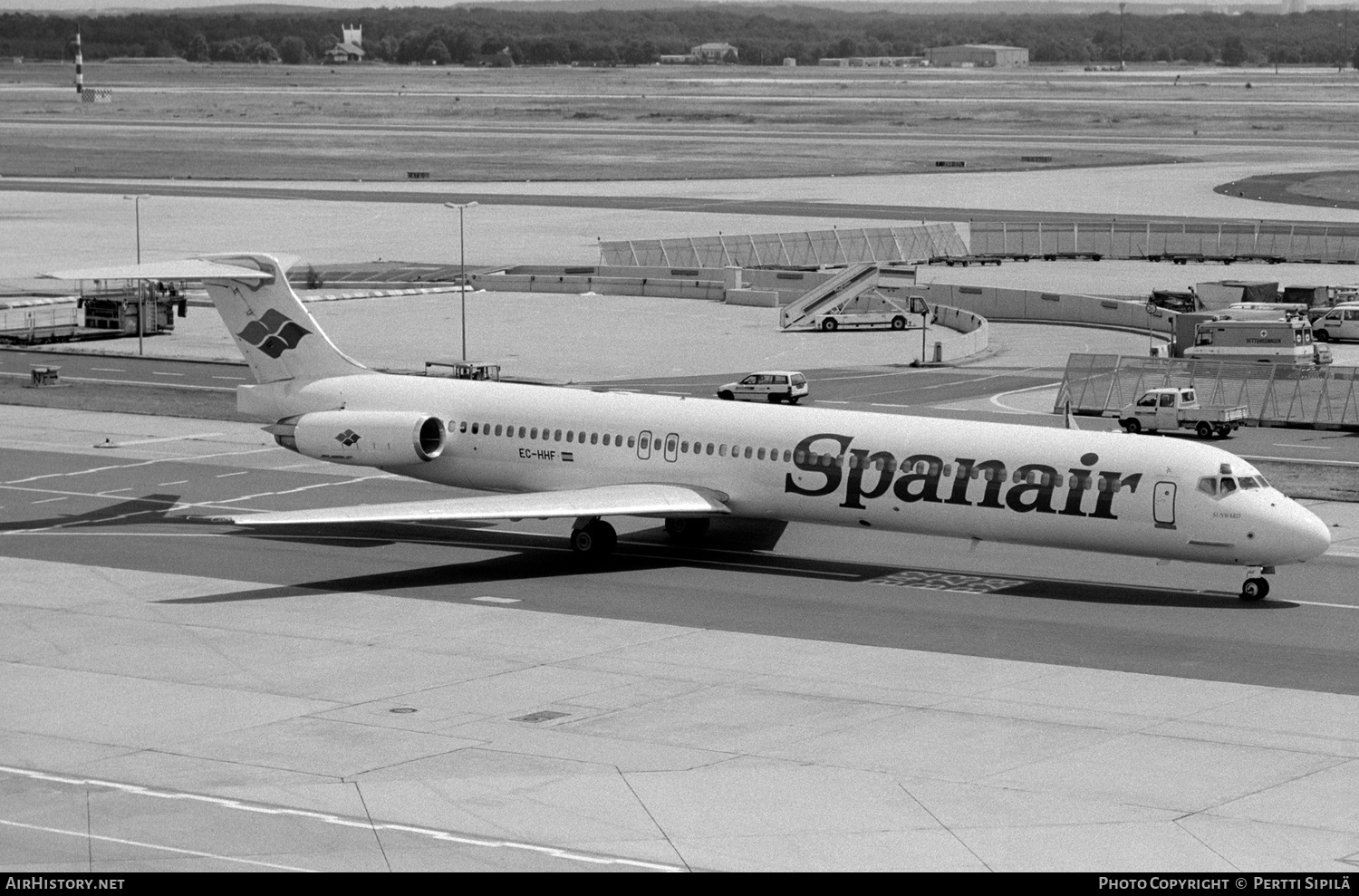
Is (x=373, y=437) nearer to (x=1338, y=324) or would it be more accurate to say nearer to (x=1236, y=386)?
(x=1236, y=386)

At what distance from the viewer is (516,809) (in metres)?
26.5

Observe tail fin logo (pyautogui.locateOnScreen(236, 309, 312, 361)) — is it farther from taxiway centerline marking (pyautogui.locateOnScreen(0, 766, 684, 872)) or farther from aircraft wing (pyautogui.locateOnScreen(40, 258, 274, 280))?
taxiway centerline marking (pyautogui.locateOnScreen(0, 766, 684, 872))

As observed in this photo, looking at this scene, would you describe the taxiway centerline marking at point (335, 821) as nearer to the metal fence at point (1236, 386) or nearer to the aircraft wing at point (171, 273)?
the aircraft wing at point (171, 273)

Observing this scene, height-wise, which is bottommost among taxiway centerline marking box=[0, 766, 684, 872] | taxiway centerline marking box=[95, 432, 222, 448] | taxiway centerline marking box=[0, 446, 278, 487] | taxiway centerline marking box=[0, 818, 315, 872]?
taxiway centerline marking box=[0, 766, 684, 872]

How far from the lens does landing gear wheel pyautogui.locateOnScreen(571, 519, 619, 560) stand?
4494 cm

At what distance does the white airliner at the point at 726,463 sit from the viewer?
131 feet

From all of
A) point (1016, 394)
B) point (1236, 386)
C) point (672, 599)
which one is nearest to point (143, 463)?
point (672, 599)

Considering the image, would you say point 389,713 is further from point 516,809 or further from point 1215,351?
point 1215,351

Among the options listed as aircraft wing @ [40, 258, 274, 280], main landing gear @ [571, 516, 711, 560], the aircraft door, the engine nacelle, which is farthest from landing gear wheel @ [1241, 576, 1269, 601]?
aircraft wing @ [40, 258, 274, 280]

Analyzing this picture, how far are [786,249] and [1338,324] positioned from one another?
117 ft

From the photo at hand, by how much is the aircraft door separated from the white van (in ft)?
164

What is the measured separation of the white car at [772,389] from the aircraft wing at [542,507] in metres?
24.5
